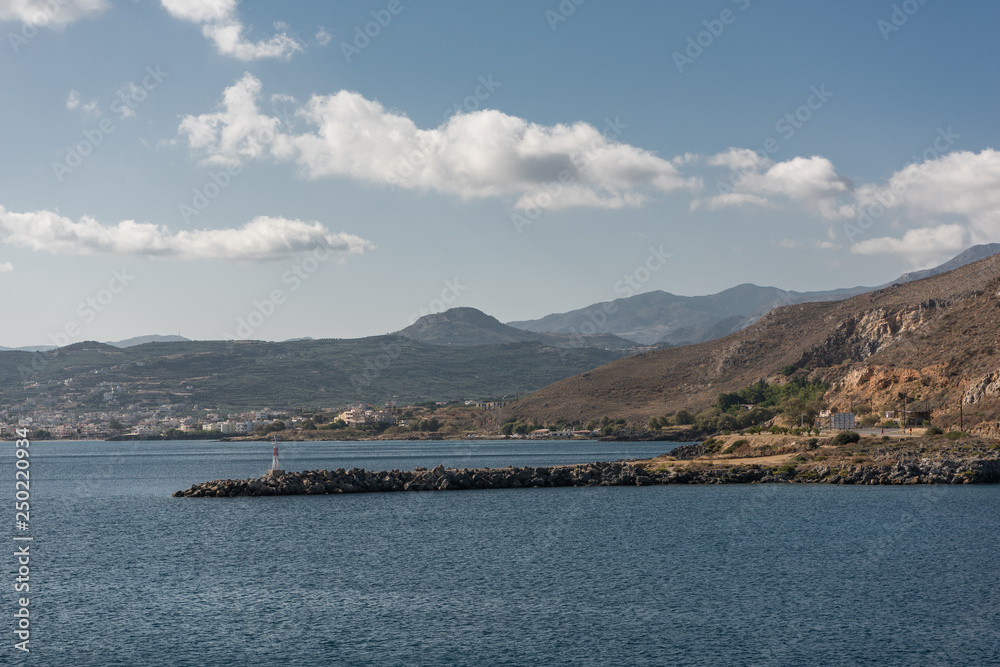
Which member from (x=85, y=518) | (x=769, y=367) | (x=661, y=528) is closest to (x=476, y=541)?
(x=661, y=528)

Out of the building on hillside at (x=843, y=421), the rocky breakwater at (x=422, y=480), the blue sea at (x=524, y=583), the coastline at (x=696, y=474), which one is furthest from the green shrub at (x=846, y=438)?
the blue sea at (x=524, y=583)

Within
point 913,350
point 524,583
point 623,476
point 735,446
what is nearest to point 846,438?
point 735,446

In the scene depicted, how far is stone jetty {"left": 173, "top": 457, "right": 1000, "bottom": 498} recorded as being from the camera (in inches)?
2719

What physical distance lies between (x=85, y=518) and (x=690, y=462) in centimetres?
5036

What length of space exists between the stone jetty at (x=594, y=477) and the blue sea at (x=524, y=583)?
721 cm

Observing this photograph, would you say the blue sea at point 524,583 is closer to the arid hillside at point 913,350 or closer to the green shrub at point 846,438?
the green shrub at point 846,438

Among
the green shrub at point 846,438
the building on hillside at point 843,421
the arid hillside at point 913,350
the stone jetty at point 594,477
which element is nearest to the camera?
the stone jetty at point 594,477

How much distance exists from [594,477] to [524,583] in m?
43.0

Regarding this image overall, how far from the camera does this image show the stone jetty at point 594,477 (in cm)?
6906

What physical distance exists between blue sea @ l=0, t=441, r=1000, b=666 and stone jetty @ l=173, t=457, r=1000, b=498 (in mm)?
7213

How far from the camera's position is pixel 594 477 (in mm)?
77125

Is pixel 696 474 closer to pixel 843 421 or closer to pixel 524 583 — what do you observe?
pixel 843 421

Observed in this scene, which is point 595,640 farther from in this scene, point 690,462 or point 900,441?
point 900,441

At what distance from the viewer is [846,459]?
77.4 metres
